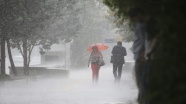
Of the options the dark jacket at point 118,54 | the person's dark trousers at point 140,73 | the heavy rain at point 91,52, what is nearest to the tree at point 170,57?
the heavy rain at point 91,52

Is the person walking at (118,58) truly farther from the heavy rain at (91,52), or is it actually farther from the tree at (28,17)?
the tree at (28,17)

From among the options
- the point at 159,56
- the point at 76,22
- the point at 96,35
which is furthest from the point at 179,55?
the point at 96,35

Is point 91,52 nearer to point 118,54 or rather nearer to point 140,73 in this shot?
point 118,54

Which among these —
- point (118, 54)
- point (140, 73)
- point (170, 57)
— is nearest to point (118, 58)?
point (118, 54)

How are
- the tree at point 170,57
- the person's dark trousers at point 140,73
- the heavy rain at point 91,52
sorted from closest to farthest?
1. the tree at point 170,57
2. the heavy rain at point 91,52
3. the person's dark trousers at point 140,73

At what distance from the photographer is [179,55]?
3988 millimetres

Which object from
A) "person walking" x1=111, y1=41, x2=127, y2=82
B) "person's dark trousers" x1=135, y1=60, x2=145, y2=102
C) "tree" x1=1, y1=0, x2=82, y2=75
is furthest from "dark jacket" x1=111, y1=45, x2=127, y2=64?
"person's dark trousers" x1=135, y1=60, x2=145, y2=102

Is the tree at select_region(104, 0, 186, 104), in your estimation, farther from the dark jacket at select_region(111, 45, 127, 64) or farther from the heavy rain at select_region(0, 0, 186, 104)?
the dark jacket at select_region(111, 45, 127, 64)

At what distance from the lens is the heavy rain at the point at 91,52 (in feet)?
13.7

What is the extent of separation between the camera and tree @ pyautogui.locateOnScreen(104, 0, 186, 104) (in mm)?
3969

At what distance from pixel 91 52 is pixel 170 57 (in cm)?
1862

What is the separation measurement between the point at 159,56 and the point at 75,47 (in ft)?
144

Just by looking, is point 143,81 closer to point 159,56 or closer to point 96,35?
point 159,56

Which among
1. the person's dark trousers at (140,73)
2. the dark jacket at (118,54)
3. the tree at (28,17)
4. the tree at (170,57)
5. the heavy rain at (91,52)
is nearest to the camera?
the tree at (170,57)
